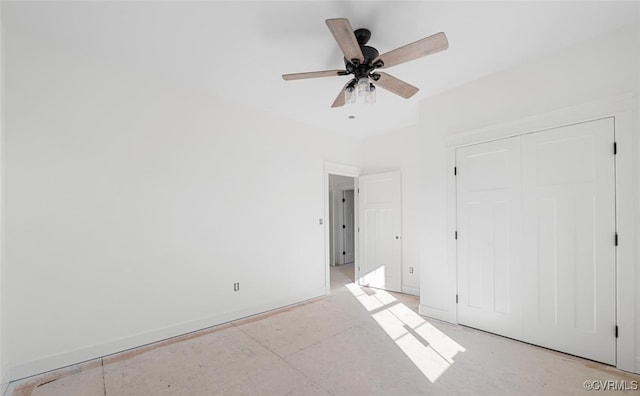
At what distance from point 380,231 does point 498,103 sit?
2721mm

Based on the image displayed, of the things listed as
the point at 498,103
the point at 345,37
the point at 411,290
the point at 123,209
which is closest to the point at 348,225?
the point at 411,290

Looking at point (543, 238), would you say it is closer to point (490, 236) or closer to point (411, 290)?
point (490, 236)

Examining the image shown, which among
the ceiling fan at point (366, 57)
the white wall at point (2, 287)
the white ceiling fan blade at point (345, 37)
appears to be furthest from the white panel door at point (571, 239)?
the white wall at point (2, 287)

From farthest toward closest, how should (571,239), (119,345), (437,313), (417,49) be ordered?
(437,313) → (119,345) → (571,239) → (417,49)

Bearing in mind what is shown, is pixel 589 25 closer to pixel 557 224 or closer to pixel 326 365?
pixel 557 224

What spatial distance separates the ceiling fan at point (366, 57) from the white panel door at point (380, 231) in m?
2.37

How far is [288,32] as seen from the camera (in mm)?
2217

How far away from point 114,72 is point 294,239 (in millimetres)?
2895

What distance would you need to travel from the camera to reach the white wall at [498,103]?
226 centimetres

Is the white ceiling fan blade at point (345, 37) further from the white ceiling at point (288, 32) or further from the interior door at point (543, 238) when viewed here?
the interior door at point (543, 238)

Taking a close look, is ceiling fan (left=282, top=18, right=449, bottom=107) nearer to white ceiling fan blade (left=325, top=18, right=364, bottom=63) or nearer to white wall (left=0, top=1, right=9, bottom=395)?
white ceiling fan blade (left=325, top=18, right=364, bottom=63)

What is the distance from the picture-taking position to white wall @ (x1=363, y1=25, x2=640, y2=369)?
226 cm

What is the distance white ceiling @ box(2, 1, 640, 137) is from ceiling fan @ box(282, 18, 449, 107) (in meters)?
0.25

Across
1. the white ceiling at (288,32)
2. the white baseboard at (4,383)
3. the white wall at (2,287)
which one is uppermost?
the white ceiling at (288,32)
